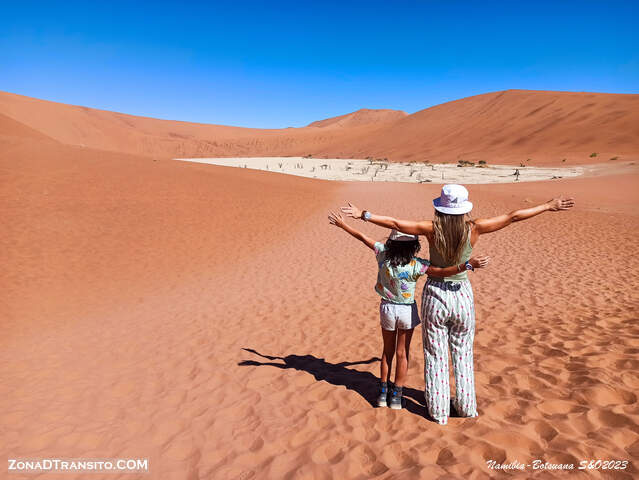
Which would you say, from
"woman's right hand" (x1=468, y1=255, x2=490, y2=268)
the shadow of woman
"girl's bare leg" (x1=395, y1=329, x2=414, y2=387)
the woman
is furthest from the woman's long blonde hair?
the shadow of woman

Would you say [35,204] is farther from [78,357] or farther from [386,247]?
[386,247]

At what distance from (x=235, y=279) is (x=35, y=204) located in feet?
27.7

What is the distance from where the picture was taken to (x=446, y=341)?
10.3ft

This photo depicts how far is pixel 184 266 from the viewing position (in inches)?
405

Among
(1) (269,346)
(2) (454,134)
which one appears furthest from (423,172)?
(1) (269,346)

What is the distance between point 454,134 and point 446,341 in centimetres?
5723

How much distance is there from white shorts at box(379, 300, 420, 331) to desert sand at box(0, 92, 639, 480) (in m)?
0.96

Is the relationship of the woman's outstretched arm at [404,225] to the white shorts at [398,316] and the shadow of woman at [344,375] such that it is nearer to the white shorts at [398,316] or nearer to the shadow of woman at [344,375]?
the white shorts at [398,316]

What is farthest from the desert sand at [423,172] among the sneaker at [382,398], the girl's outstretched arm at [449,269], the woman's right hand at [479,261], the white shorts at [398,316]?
the woman's right hand at [479,261]

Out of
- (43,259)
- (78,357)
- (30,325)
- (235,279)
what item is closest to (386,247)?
(78,357)

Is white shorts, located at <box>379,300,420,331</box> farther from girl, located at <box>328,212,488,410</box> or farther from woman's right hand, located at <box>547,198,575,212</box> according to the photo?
woman's right hand, located at <box>547,198,575,212</box>

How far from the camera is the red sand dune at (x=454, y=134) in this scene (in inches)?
1475

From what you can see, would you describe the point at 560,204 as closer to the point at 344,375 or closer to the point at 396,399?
the point at 396,399

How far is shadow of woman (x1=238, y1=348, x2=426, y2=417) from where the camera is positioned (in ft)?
12.6
